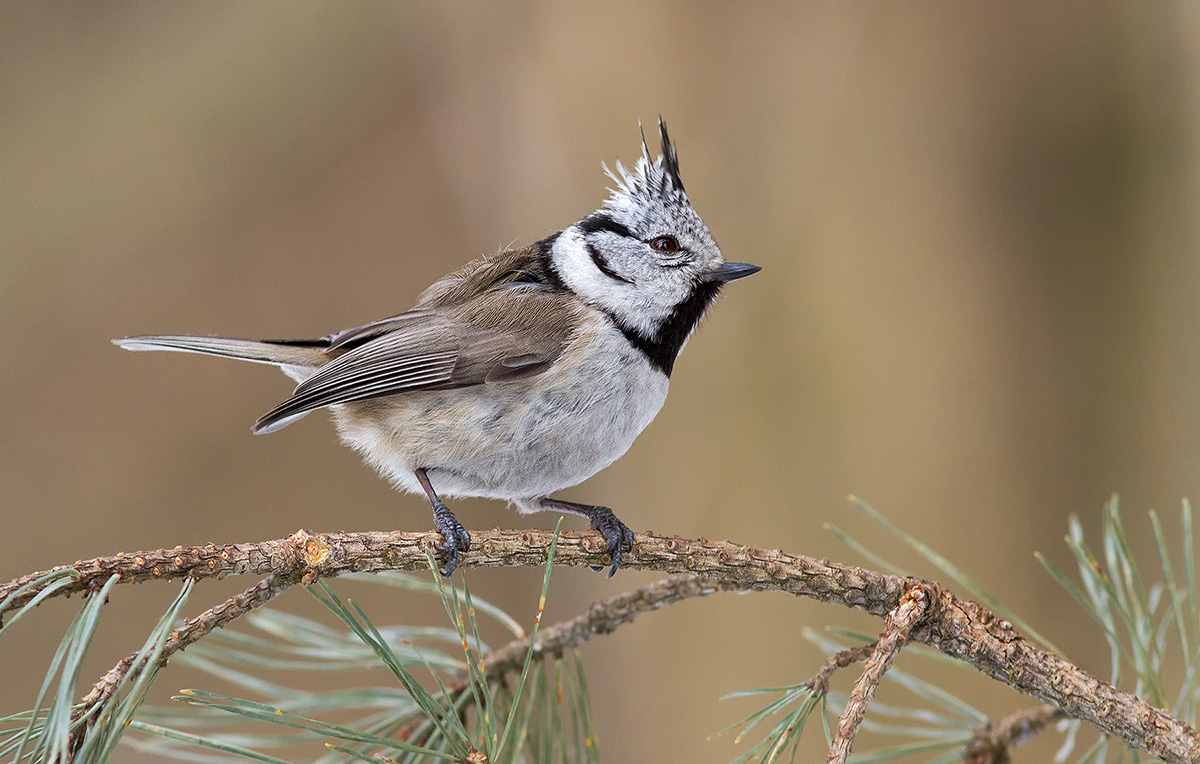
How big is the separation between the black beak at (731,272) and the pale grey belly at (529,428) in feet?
0.89

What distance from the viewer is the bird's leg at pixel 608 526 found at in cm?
133

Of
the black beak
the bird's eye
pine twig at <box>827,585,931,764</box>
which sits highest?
the bird's eye

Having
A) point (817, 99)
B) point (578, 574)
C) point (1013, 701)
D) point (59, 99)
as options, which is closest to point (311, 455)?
point (578, 574)

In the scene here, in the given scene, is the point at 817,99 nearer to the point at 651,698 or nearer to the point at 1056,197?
the point at 1056,197

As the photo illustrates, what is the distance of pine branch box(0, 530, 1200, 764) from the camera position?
3.30ft

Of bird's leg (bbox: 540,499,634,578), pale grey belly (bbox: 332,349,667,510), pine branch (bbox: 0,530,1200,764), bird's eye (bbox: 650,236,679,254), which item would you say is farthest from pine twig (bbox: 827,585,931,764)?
bird's eye (bbox: 650,236,679,254)

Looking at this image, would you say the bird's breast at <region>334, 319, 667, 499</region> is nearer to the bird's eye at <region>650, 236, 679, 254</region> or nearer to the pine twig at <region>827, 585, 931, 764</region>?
the bird's eye at <region>650, 236, 679, 254</region>

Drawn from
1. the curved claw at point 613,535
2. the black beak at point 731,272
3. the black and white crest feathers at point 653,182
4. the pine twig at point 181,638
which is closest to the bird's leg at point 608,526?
the curved claw at point 613,535

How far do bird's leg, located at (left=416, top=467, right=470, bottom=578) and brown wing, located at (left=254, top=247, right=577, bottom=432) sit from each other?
0.20 meters

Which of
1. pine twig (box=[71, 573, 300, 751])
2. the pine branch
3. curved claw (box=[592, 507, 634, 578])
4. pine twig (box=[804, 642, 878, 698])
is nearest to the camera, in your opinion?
pine twig (box=[71, 573, 300, 751])

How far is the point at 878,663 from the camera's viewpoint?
1.02m

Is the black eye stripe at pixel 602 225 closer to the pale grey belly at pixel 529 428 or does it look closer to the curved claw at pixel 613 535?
the pale grey belly at pixel 529 428

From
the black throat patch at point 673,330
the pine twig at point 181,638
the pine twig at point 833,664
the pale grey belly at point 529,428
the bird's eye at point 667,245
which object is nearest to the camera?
the pine twig at point 181,638

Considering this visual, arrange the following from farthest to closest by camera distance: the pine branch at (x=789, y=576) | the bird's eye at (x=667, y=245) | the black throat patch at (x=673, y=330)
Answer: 1. the bird's eye at (x=667, y=245)
2. the black throat patch at (x=673, y=330)
3. the pine branch at (x=789, y=576)
